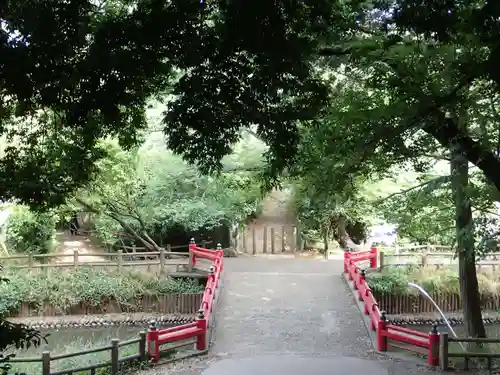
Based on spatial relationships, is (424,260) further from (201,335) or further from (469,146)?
(469,146)

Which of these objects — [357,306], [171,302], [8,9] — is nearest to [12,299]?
[171,302]

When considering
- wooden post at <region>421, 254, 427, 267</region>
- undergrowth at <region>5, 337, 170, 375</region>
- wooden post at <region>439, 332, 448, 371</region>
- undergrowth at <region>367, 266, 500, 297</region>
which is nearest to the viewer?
wooden post at <region>439, 332, 448, 371</region>

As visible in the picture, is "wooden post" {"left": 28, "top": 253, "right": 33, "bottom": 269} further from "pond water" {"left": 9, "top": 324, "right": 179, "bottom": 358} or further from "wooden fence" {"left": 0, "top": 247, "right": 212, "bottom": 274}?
"pond water" {"left": 9, "top": 324, "right": 179, "bottom": 358}

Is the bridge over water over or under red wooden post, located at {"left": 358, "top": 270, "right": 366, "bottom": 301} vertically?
under

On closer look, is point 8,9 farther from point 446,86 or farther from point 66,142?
point 446,86

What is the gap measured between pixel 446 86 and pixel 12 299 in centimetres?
1189

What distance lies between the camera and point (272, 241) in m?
20.4

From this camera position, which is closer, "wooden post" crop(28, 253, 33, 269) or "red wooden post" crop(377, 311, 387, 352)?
"red wooden post" crop(377, 311, 387, 352)

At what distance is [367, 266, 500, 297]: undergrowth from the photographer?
553 inches

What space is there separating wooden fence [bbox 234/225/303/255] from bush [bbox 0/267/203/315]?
20.2 feet

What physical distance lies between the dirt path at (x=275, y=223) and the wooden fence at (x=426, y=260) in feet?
17.0

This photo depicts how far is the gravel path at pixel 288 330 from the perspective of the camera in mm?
9028

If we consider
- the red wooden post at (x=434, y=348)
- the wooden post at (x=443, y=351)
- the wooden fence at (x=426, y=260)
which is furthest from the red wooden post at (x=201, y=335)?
the wooden fence at (x=426, y=260)

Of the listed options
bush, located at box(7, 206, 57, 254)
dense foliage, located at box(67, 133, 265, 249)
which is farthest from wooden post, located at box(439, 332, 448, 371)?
bush, located at box(7, 206, 57, 254)
